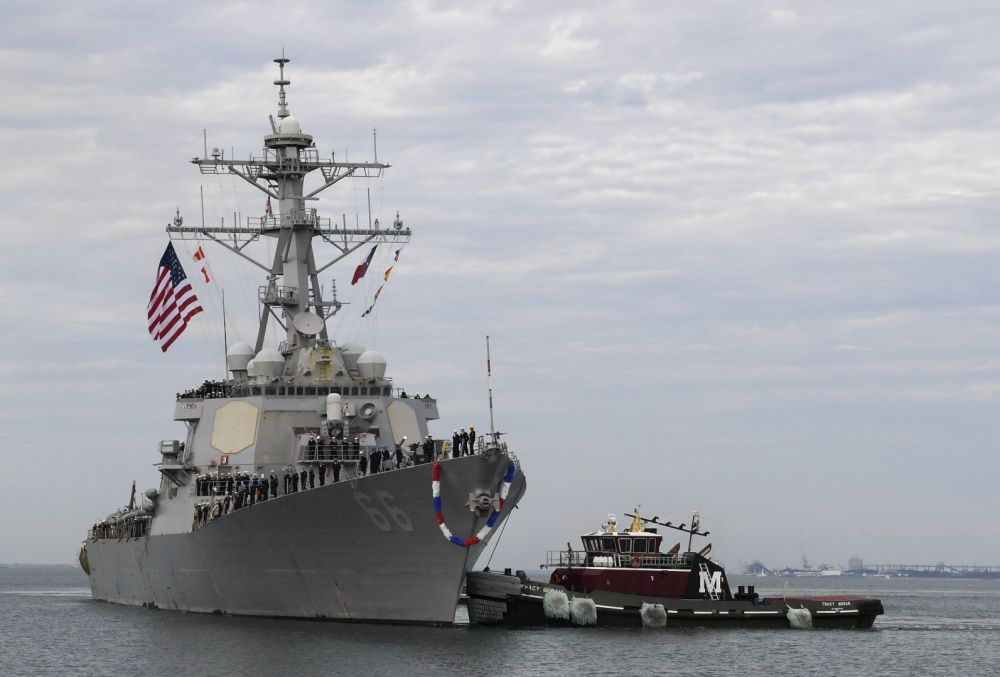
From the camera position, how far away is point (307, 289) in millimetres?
46531

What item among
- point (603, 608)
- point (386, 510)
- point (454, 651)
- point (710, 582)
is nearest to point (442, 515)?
Result: point (386, 510)

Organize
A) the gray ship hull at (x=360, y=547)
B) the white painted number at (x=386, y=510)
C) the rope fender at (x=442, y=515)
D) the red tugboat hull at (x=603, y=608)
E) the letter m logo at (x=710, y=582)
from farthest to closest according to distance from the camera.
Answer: the letter m logo at (x=710, y=582) → the red tugboat hull at (x=603, y=608) → the white painted number at (x=386, y=510) → the gray ship hull at (x=360, y=547) → the rope fender at (x=442, y=515)

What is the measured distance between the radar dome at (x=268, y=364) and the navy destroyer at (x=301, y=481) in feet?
0.16

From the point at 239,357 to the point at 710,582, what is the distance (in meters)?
16.5

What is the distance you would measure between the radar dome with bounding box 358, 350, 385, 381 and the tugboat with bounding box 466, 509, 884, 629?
23.1 ft

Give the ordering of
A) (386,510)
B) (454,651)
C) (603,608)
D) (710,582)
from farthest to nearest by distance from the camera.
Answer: (710,582), (603,608), (386,510), (454,651)

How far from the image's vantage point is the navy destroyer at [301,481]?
35000 mm

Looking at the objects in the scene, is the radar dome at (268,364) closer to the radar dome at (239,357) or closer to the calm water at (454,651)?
the radar dome at (239,357)

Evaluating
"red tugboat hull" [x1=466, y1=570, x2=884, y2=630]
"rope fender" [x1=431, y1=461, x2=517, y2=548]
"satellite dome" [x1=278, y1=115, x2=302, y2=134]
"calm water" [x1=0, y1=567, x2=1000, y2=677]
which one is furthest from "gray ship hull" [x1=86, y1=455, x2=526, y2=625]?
"satellite dome" [x1=278, y1=115, x2=302, y2=134]

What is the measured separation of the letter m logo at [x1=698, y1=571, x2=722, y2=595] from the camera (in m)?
42.0

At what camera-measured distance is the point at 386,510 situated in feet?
115

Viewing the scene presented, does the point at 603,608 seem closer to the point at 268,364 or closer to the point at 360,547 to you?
the point at 360,547

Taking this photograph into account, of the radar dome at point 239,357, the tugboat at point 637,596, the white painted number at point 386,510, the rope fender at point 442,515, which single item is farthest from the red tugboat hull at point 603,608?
the radar dome at point 239,357

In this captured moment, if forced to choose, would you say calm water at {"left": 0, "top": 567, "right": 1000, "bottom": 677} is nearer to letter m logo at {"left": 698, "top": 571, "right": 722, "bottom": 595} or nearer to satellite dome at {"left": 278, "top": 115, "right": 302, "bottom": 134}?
letter m logo at {"left": 698, "top": 571, "right": 722, "bottom": 595}
